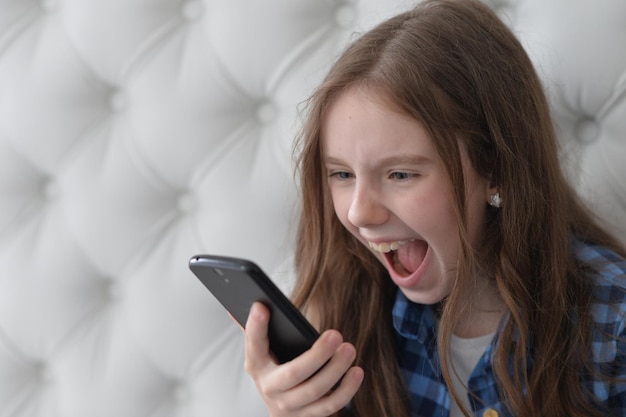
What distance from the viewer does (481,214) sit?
34.1 inches

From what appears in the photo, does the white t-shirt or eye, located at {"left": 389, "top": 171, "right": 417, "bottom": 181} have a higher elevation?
eye, located at {"left": 389, "top": 171, "right": 417, "bottom": 181}

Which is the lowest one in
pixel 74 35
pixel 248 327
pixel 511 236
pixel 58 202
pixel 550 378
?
pixel 550 378

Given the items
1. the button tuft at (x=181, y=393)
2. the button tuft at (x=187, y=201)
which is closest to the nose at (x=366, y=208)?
the button tuft at (x=187, y=201)

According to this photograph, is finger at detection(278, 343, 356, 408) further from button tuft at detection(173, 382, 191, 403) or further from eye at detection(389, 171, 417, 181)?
button tuft at detection(173, 382, 191, 403)

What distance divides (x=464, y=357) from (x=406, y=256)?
16 centimetres

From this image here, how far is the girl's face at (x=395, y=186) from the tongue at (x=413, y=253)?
0.02m

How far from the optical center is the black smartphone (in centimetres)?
76

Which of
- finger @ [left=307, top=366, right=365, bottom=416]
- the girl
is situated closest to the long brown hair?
the girl

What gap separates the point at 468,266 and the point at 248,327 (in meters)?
0.24

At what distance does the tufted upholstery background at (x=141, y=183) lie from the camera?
1.09 m

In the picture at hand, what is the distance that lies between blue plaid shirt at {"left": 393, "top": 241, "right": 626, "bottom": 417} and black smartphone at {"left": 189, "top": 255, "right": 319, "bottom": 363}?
202mm

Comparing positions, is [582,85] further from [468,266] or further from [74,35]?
[74,35]

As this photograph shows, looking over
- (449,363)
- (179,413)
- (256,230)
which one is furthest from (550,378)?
(179,413)

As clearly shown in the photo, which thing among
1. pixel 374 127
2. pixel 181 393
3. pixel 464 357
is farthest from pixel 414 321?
pixel 181 393
